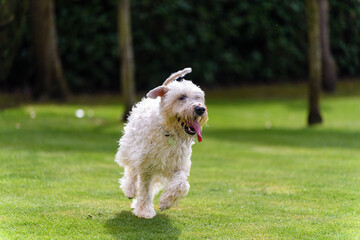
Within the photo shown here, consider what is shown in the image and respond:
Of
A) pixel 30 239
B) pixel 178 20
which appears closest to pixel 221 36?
pixel 178 20

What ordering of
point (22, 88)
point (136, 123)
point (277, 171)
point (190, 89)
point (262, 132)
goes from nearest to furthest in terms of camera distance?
point (190, 89), point (136, 123), point (277, 171), point (262, 132), point (22, 88)

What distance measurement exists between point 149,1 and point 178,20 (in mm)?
1183

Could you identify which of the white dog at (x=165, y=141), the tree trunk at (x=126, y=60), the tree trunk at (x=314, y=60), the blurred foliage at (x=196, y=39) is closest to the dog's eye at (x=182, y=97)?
the white dog at (x=165, y=141)

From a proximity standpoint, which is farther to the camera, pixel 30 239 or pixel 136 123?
pixel 136 123

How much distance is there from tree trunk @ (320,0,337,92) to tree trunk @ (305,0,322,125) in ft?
16.9

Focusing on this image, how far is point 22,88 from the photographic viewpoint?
1950cm

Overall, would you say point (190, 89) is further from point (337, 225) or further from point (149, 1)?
point (149, 1)

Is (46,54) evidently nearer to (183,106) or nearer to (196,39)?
(196,39)

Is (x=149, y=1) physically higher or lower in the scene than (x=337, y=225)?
higher

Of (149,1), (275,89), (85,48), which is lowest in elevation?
(275,89)

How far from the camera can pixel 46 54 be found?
17.6 metres

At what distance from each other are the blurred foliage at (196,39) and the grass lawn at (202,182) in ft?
12.8

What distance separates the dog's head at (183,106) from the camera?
6.18 meters

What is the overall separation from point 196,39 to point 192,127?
14.6 meters
